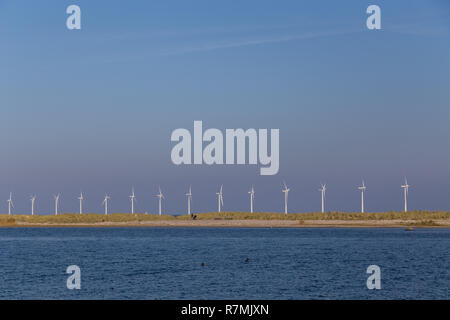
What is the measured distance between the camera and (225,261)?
3231 inches

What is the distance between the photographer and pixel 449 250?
10206cm

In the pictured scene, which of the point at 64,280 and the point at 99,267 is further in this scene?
the point at 99,267

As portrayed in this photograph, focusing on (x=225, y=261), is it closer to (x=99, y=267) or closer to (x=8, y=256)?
(x=99, y=267)
